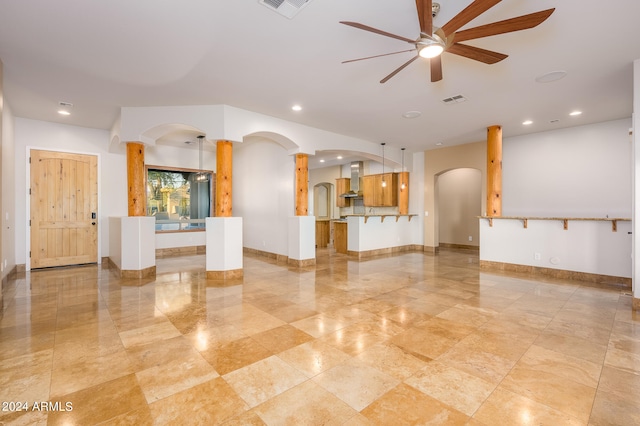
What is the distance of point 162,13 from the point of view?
2.74 m

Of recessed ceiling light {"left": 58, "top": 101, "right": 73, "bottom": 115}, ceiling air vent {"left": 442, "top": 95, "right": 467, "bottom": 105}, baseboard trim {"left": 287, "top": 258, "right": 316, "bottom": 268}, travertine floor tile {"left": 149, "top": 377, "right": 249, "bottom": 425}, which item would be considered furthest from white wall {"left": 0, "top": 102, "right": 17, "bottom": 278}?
ceiling air vent {"left": 442, "top": 95, "right": 467, "bottom": 105}

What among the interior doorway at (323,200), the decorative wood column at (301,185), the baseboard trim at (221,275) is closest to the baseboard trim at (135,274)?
the baseboard trim at (221,275)

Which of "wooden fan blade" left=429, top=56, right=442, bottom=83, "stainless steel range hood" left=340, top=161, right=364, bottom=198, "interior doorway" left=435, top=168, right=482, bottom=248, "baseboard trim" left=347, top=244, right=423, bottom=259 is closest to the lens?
"wooden fan blade" left=429, top=56, right=442, bottom=83

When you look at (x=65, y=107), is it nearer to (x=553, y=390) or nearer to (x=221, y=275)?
(x=221, y=275)

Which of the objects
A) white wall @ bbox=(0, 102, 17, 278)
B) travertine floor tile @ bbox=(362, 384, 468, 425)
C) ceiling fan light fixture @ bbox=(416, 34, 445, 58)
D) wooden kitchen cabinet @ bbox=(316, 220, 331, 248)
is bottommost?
travertine floor tile @ bbox=(362, 384, 468, 425)

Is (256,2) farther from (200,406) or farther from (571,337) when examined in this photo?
(571,337)

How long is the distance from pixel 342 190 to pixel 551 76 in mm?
7640

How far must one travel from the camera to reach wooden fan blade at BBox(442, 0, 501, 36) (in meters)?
2.21

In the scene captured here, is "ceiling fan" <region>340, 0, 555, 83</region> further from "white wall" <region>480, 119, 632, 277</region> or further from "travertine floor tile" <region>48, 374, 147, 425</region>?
"white wall" <region>480, 119, 632, 277</region>

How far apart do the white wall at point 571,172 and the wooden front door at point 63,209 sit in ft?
32.8

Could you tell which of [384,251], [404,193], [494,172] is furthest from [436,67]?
[404,193]

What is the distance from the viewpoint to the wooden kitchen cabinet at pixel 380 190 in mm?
9586

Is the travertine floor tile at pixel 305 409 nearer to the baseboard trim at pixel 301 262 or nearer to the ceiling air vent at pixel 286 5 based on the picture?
the ceiling air vent at pixel 286 5

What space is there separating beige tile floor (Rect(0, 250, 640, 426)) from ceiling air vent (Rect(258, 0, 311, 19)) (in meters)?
3.09
